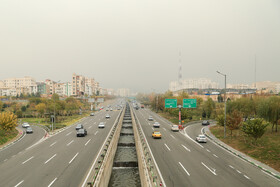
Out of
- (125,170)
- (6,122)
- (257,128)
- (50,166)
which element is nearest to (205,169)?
(125,170)

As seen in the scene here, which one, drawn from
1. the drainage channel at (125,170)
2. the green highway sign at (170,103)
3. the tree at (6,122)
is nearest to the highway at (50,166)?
the drainage channel at (125,170)

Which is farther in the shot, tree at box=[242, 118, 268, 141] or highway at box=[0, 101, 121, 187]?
tree at box=[242, 118, 268, 141]

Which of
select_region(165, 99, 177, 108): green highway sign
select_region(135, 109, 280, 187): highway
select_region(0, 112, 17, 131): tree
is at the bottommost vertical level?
select_region(135, 109, 280, 187): highway

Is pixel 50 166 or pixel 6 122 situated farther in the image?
pixel 6 122

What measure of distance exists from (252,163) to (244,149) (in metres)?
5.29

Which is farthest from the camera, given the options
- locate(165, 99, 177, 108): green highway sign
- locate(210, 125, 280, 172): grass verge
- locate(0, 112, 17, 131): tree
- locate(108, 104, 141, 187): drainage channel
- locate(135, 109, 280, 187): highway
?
locate(165, 99, 177, 108): green highway sign

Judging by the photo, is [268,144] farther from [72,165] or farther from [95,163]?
[72,165]

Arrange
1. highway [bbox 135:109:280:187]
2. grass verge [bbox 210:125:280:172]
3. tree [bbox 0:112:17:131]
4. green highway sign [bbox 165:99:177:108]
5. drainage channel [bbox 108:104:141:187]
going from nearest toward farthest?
1. highway [bbox 135:109:280:187]
2. drainage channel [bbox 108:104:141:187]
3. grass verge [bbox 210:125:280:172]
4. tree [bbox 0:112:17:131]
5. green highway sign [bbox 165:99:177:108]

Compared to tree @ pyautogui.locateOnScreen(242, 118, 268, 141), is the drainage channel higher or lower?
lower

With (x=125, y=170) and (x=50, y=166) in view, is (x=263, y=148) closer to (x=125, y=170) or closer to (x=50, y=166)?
(x=125, y=170)

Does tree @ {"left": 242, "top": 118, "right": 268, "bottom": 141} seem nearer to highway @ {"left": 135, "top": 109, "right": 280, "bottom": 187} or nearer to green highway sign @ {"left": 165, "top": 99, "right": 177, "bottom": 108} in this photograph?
highway @ {"left": 135, "top": 109, "right": 280, "bottom": 187}

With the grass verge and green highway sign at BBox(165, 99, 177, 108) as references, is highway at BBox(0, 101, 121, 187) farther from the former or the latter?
green highway sign at BBox(165, 99, 177, 108)

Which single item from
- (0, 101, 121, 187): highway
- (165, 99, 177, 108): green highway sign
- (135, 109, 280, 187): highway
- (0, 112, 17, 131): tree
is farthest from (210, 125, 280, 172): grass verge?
(0, 112, 17, 131): tree

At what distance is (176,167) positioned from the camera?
17531 mm
